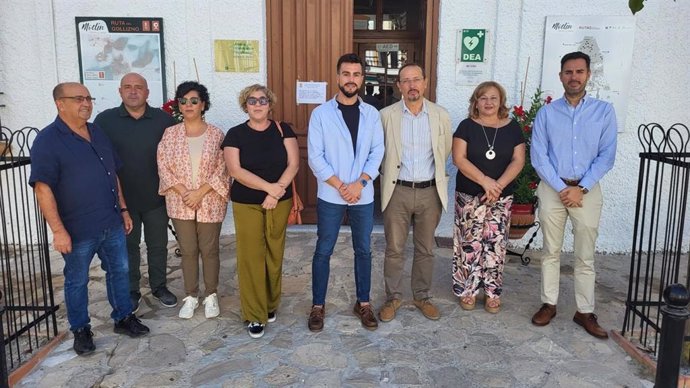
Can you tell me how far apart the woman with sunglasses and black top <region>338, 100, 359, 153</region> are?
0.92 m

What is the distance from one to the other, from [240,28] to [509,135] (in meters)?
3.20

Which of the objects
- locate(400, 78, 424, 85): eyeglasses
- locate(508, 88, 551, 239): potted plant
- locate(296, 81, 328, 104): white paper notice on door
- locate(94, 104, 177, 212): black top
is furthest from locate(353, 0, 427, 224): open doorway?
locate(94, 104, 177, 212): black top

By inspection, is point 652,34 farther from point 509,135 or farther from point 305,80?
point 305,80

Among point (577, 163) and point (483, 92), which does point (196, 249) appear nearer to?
point (483, 92)

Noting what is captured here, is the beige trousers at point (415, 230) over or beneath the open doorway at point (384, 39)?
beneath

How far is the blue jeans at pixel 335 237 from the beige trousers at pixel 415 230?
21cm

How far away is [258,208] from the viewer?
3471mm

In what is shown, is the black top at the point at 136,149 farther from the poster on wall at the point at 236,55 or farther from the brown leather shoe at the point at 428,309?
the brown leather shoe at the point at 428,309

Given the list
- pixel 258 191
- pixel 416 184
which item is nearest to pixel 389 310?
pixel 416 184

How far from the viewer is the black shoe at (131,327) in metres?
3.57

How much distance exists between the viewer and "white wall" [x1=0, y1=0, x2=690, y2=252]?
5305 millimetres

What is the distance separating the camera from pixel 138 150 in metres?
3.74

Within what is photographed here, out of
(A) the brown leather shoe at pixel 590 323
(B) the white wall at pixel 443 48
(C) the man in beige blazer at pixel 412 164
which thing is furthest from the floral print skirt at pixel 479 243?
(B) the white wall at pixel 443 48

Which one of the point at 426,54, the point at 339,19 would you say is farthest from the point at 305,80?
the point at 426,54
